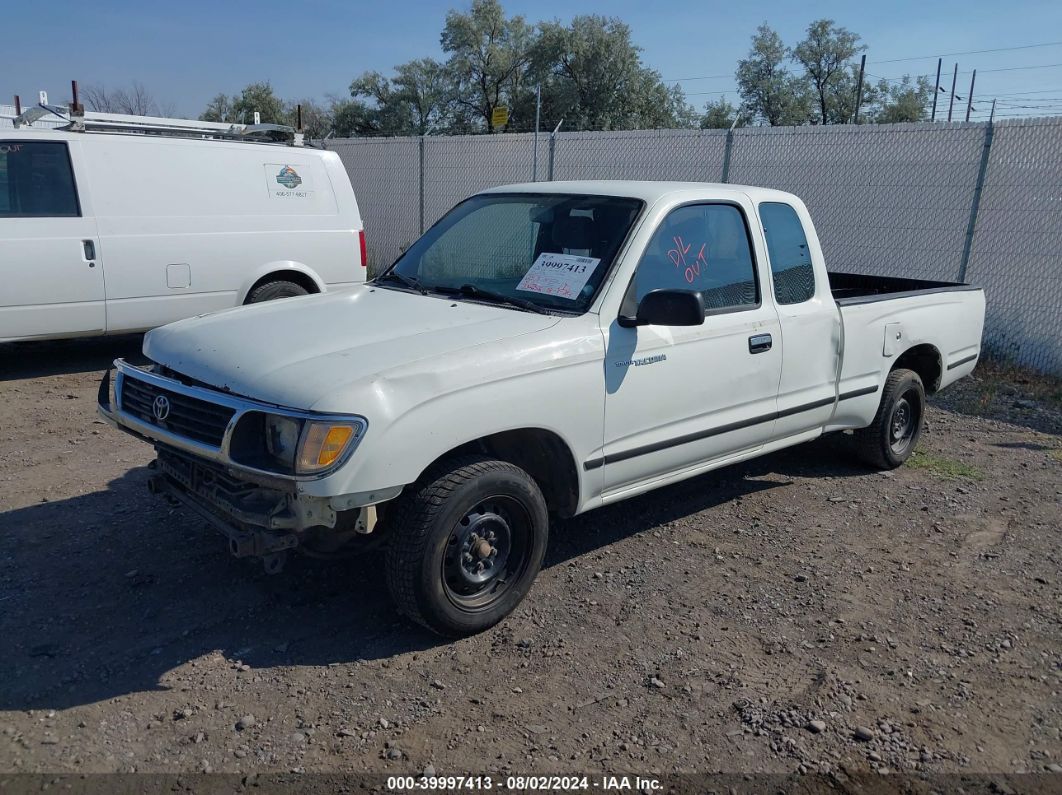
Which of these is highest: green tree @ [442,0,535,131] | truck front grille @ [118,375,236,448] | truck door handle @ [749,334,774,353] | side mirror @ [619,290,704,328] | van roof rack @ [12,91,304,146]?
green tree @ [442,0,535,131]

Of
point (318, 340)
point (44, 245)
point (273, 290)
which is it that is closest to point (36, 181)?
point (44, 245)

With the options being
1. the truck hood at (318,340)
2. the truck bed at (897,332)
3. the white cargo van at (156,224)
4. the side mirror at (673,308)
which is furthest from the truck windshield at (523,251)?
the white cargo van at (156,224)

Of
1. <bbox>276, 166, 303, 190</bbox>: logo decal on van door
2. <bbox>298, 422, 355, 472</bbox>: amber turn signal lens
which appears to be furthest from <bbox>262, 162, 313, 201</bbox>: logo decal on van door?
<bbox>298, 422, 355, 472</bbox>: amber turn signal lens

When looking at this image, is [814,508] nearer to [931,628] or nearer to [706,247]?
[931,628]

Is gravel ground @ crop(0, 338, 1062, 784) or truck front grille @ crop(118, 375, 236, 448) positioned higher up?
truck front grille @ crop(118, 375, 236, 448)

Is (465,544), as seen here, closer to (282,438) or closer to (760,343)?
(282,438)

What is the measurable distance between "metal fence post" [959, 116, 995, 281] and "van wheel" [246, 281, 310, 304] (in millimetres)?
6842

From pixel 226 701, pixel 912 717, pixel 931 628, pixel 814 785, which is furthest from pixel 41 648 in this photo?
pixel 931 628

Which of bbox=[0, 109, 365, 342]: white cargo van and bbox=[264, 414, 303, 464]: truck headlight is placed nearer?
bbox=[264, 414, 303, 464]: truck headlight

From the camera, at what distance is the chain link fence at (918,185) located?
9156 millimetres

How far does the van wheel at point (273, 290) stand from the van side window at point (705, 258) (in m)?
5.05

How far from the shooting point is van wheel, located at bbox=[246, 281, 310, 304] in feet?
28.3

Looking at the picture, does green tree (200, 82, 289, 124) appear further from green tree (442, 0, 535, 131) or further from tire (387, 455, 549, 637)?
tire (387, 455, 549, 637)

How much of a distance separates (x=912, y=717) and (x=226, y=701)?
8.32ft
